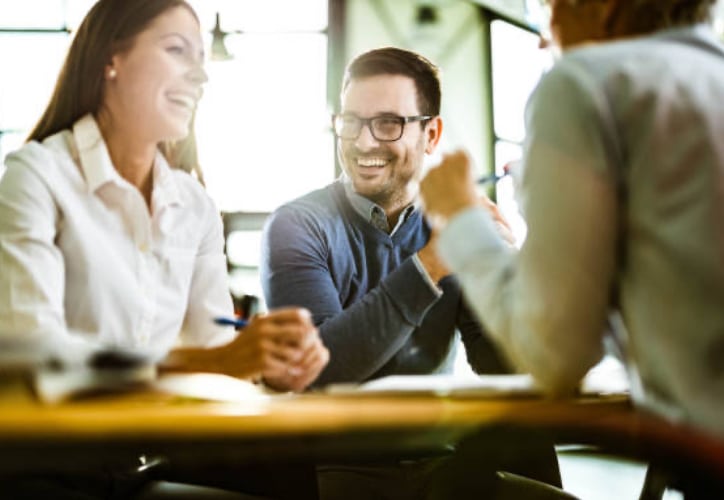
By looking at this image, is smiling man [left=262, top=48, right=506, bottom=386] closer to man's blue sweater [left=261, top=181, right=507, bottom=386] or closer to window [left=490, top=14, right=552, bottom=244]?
man's blue sweater [left=261, top=181, right=507, bottom=386]

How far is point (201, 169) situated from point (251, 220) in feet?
9.11

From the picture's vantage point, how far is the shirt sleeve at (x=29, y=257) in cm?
113

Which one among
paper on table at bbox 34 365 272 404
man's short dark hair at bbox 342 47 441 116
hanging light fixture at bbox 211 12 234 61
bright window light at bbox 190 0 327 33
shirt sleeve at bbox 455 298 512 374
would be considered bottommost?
shirt sleeve at bbox 455 298 512 374

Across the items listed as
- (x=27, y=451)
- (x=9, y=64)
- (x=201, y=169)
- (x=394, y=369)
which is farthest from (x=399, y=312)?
(x=9, y=64)

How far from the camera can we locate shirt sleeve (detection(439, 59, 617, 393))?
765 mm

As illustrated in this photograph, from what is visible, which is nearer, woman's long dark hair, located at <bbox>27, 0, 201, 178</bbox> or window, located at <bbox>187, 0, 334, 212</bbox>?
woman's long dark hair, located at <bbox>27, 0, 201, 178</bbox>

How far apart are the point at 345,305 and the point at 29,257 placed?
0.77 m

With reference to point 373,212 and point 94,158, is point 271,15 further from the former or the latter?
point 94,158

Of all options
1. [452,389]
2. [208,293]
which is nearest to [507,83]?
[208,293]

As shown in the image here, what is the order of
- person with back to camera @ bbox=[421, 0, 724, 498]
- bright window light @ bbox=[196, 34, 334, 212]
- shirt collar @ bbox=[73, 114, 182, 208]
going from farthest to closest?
bright window light @ bbox=[196, 34, 334, 212] → shirt collar @ bbox=[73, 114, 182, 208] → person with back to camera @ bbox=[421, 0, 724, 498]

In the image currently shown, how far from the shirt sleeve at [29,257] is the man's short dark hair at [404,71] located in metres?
0.96

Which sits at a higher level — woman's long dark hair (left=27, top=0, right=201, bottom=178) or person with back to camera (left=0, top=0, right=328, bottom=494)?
woman's long dark hair (left=27, top=0, right=201, bottom=178)

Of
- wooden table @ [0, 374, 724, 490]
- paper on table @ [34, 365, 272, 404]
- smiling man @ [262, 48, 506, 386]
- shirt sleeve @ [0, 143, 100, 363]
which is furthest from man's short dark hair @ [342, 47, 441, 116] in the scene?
wooden table @ [0, 374, 724, 490]

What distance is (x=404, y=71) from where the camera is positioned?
6.66ft
